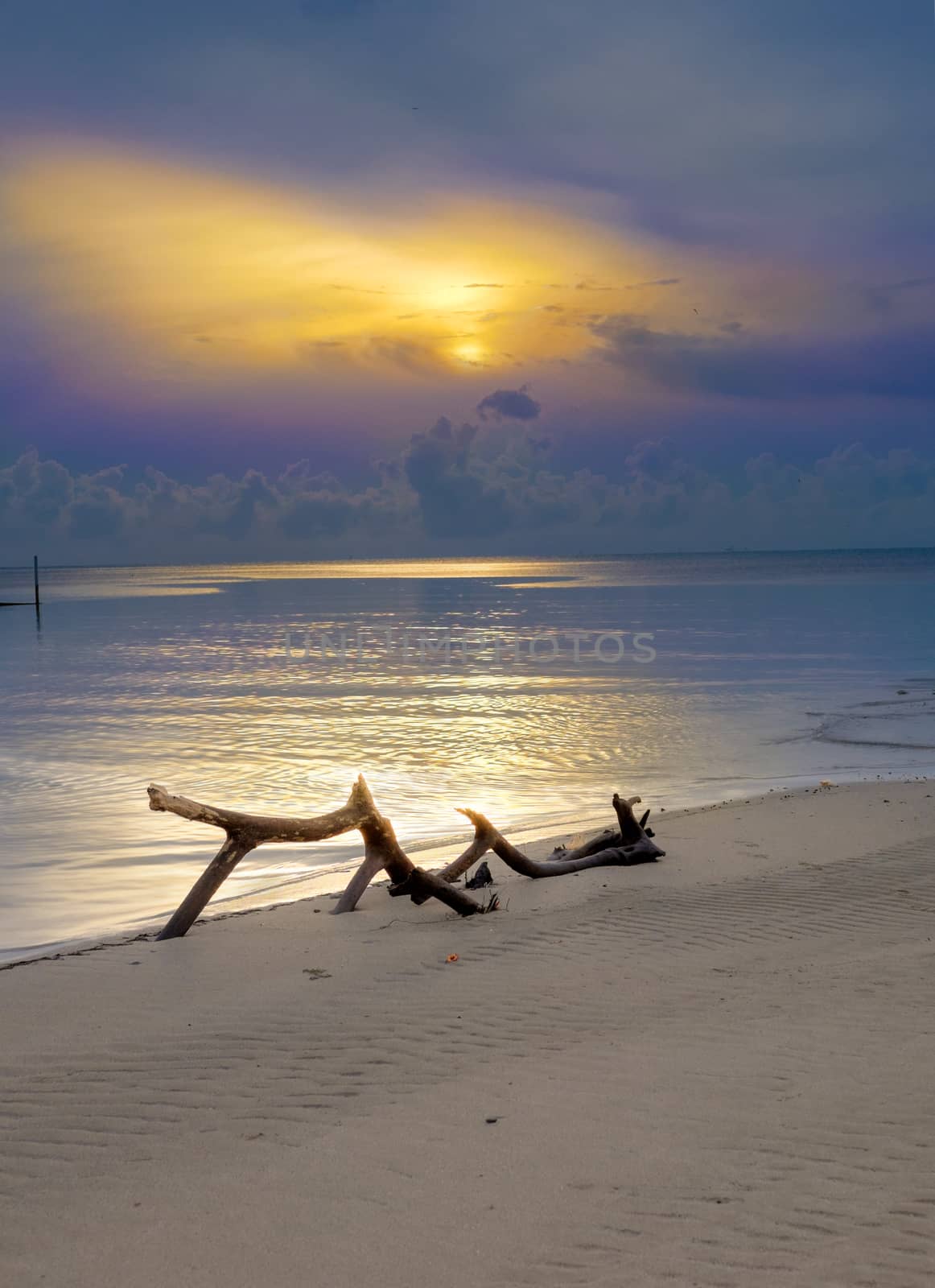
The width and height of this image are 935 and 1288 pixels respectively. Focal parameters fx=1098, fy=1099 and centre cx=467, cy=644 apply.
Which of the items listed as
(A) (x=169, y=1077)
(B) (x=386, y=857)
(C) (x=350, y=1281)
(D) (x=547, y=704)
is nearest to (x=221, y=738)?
(D) (x=547, y=704)

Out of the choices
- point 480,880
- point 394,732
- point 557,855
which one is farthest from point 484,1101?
point 394,732

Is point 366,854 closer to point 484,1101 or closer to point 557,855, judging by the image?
point 557,855

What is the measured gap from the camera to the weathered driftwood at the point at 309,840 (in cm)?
897

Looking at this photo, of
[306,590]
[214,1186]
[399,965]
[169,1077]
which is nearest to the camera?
[214,1186]

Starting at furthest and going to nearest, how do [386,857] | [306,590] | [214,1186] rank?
1. [306,590]
2. [386,857]
3. [214,1186]

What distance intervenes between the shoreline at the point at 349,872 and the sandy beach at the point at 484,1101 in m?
0.33

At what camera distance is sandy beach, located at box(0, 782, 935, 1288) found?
4.36 m

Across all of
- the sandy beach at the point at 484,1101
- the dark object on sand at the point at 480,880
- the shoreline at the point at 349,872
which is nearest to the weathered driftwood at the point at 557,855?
the dark object on sand at the point at 480,880

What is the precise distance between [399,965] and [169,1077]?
2.24 metres

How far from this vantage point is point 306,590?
429 ft

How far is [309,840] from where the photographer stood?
9.48m

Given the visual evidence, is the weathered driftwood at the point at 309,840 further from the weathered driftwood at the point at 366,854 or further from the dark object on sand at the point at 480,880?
the dark object on sand at the point at 480,880

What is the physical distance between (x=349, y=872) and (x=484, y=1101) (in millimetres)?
6407

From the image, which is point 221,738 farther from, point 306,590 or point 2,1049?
point 306,590
